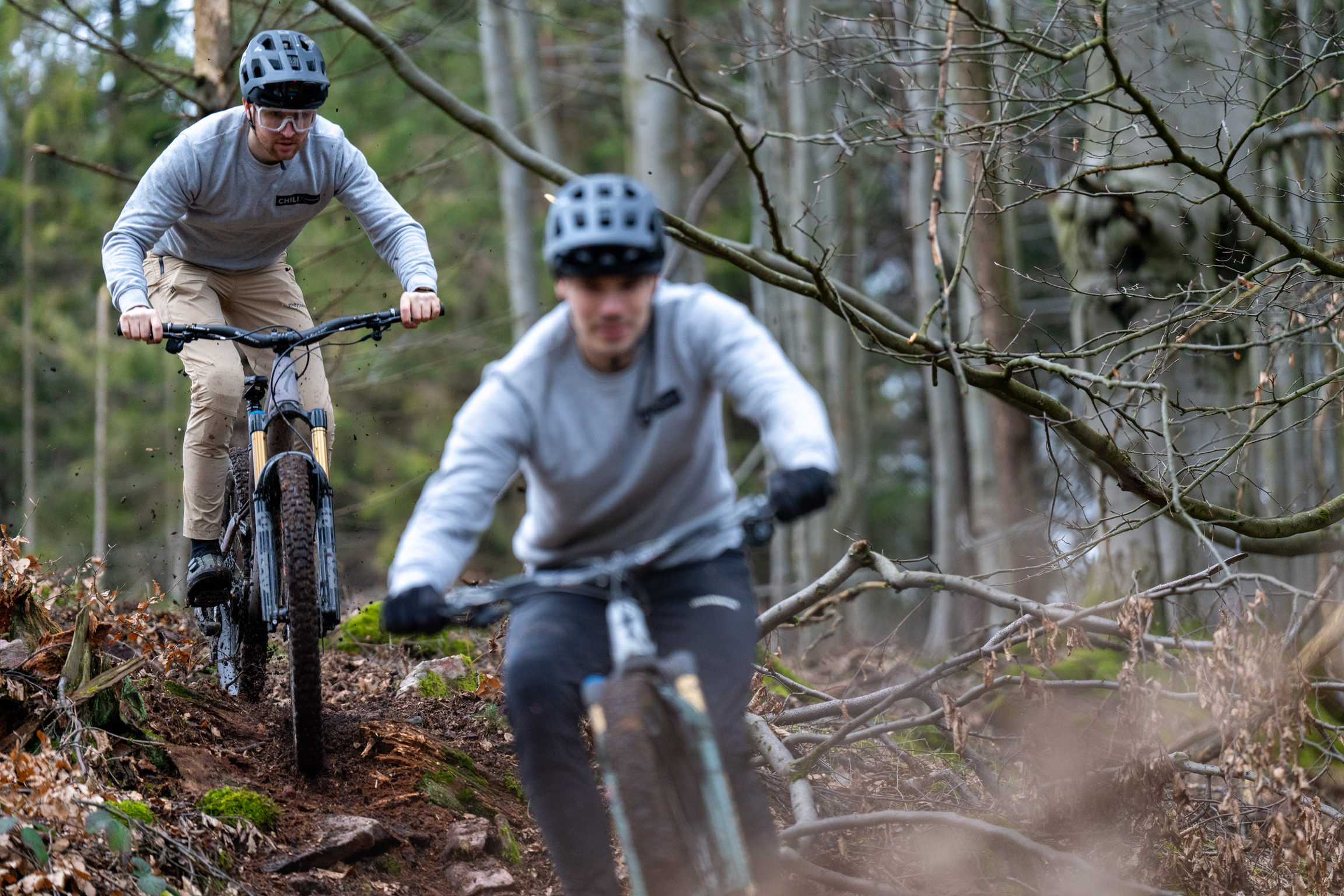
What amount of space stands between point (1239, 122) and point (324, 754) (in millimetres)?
7315

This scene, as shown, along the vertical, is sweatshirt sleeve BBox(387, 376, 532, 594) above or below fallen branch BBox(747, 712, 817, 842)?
above

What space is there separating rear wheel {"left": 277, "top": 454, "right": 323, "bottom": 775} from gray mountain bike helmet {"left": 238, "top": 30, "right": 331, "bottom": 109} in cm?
143

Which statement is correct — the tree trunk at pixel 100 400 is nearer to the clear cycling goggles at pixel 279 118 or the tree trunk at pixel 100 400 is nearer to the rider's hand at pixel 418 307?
the clear cycling goggles at pixel 279 118

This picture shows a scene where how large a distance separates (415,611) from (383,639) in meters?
4.85

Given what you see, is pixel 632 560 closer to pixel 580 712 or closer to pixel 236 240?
pixel 580 712

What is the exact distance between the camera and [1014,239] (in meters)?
16.5

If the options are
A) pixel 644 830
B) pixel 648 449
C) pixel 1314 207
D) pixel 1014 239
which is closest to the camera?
pixel 644 830

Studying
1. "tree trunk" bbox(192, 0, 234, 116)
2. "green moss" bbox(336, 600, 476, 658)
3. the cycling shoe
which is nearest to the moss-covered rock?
the cycling shoe

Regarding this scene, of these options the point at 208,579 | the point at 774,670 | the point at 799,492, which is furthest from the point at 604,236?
the point at 774,670

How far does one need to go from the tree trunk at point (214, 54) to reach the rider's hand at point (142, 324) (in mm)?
4584

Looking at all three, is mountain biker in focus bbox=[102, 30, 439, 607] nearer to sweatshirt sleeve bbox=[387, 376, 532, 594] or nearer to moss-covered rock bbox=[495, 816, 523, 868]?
moss-covered rock bbox=[495, 816, 523, 868]

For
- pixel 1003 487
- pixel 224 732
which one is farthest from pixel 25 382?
pixel 224 732

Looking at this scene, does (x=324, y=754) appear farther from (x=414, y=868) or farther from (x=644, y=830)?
(x=644, y=830)

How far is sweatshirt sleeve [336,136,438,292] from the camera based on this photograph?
219 inches
